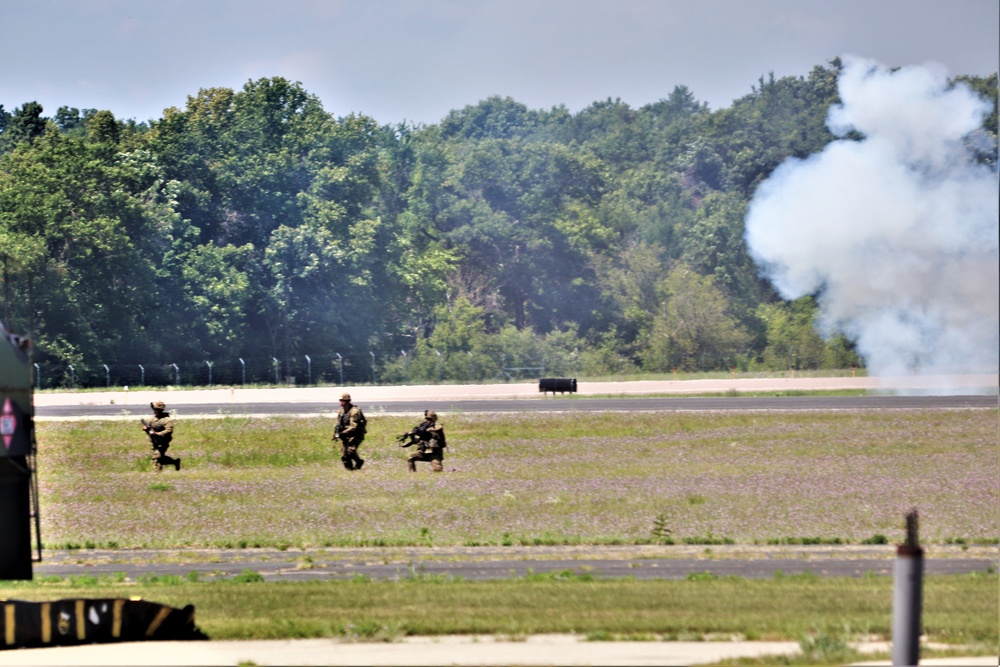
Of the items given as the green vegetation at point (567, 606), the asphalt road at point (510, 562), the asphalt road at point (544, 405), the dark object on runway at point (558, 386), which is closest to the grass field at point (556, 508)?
the green vegetation at point (567, 606)

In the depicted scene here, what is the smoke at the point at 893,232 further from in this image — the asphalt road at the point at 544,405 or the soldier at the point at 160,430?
the asphalt road at the point at 544,405

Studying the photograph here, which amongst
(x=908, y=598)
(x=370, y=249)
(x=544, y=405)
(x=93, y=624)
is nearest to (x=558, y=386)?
(x=544, y=405)

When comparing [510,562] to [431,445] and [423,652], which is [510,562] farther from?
[431,445]

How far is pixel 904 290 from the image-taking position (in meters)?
20.2

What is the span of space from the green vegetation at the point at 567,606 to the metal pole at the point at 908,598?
2.07 m

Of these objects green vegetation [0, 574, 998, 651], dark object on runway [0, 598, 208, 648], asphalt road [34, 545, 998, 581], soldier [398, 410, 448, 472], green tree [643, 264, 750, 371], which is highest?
green tree [643, 264, 750, 371]

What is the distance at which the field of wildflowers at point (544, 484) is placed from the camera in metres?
22.1

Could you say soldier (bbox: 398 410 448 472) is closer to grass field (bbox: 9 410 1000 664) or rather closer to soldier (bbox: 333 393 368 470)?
grass field (bbox: 9 410 1000 664)

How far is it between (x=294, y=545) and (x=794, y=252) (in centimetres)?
1023

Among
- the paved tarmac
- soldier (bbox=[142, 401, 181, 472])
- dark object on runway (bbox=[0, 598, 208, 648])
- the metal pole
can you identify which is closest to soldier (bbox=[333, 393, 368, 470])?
soldier (bbox=[142, 401, 181, 472])

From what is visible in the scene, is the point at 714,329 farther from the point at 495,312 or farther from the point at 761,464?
the point at 761,464

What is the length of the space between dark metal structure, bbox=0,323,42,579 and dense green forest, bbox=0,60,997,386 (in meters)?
42.6

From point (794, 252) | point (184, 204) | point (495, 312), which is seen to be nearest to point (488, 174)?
point (495, 312)

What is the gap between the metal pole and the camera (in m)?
8.93
